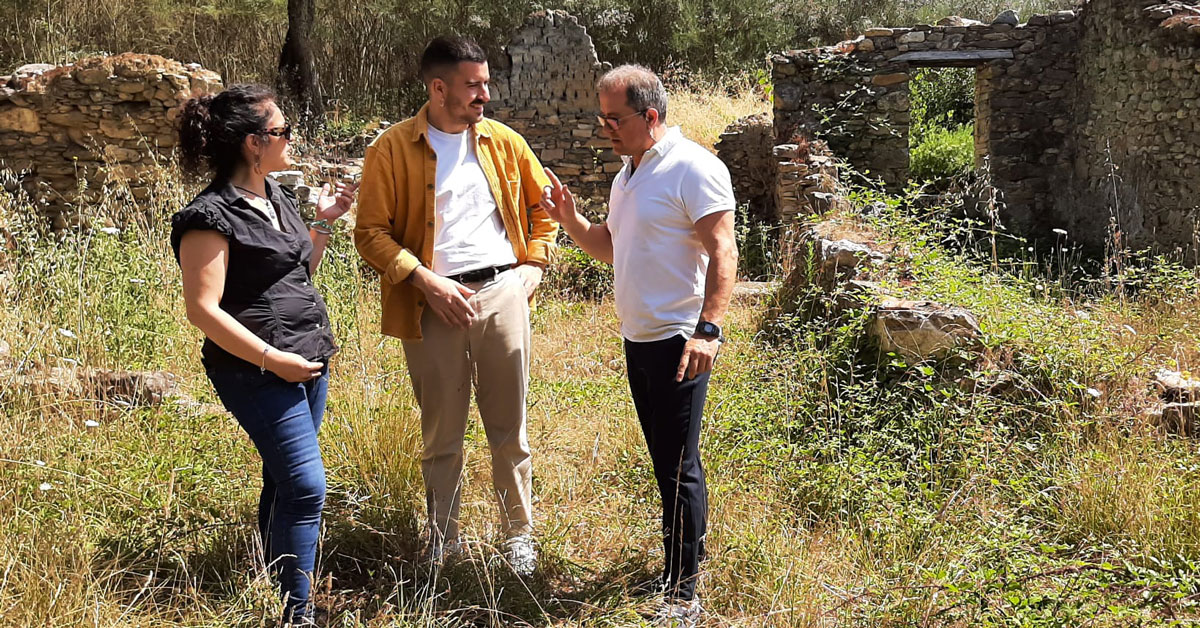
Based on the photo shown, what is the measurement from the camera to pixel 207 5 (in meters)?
16.2

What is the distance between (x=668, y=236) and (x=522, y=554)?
133 cm

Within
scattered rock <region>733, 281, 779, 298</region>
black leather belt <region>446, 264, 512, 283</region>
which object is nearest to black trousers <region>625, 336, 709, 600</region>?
black leather belt <region>446, 264, 512, 283</region>

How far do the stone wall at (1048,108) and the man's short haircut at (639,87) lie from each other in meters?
7.12

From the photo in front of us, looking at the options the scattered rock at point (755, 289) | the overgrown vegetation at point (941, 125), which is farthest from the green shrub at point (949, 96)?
the scattered rock at point (755, 289)

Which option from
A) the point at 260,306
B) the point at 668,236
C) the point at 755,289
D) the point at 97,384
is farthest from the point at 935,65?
the point at 260,306

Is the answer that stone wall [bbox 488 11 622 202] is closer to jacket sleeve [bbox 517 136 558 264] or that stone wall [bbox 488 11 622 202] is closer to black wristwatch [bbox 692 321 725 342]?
jacket sleeve [bbox 517 136 558 264]

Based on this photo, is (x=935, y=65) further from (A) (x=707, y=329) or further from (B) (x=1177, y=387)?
(A) (x=707, y=329)

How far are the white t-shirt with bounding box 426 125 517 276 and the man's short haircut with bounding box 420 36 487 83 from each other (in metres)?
0.24

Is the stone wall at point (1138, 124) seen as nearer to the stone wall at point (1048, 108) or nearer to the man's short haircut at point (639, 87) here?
the stone wall at point (1048, 108)

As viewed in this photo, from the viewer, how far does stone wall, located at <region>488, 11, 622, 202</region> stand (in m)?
10.1

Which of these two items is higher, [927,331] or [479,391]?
[479,391]

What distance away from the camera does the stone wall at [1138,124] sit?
358 inches

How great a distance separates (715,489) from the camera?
153 inches

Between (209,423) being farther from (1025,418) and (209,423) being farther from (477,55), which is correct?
(1025,418)
